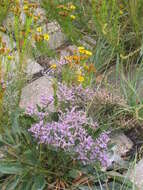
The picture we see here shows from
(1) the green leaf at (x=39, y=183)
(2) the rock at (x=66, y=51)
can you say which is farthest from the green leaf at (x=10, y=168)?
(2) the rock at (x=66, y=51)

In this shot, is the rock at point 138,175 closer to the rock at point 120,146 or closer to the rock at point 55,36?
the rock at point 120,146

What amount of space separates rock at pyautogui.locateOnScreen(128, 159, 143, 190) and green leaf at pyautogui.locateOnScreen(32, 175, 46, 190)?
45 centimetres

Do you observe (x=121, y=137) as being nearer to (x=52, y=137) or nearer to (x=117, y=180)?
(x=117, y=180)

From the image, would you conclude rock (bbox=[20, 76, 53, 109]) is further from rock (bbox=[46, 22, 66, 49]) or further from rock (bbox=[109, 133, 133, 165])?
rock (bbox=[109, 133, 133, 165])

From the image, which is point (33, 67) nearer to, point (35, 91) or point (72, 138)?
point (35, 91)

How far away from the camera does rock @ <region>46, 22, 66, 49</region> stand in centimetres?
313

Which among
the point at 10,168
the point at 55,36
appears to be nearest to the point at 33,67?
the point at 55,36

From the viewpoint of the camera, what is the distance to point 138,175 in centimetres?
231

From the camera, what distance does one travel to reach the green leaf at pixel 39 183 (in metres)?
2.11

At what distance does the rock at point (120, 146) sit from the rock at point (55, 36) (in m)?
0.94

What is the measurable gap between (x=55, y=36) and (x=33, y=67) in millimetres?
401

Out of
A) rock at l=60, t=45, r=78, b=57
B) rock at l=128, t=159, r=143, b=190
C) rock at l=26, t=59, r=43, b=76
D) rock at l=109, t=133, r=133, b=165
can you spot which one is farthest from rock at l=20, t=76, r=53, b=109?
rock at l=128, t=159, r=143, b=190

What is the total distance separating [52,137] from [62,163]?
0.26 metres

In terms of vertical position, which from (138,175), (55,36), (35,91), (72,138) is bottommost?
(138,175)
